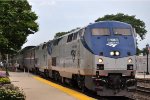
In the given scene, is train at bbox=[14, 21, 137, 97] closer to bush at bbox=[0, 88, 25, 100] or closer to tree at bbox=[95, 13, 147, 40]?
bush at bbox=[0, 88, 25, 100]

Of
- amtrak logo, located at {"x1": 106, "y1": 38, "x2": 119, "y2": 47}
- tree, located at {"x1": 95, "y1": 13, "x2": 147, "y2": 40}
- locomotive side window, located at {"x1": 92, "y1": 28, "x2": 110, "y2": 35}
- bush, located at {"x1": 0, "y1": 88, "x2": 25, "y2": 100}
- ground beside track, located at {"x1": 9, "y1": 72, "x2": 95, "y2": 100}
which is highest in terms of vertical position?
tree, located at {"x1": 95, "y1": 13, "x2": 147, "y2": 40}

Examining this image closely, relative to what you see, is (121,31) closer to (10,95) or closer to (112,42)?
(112,42)

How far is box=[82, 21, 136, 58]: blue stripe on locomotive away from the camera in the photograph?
20.3 meters

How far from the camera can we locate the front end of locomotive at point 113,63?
20.0 m

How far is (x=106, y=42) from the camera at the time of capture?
20.6 meters

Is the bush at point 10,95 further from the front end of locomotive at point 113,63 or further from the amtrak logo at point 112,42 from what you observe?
the amtrak logo at point 112,42

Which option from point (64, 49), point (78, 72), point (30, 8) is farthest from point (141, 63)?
point (78, 72)

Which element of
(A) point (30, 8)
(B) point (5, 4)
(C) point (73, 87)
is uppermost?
(A) point (30, 8)

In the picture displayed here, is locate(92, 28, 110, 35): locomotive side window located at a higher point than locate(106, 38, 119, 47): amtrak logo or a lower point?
higher

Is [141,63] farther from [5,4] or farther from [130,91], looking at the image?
[130,91]

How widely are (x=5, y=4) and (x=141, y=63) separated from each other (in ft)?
123

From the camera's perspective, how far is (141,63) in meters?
62.3

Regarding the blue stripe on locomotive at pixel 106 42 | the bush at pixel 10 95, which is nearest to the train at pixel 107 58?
the blue stripe on locomotive at pixel 106 42

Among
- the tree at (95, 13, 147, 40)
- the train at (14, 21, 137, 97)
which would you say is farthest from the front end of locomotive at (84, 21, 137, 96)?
the tree at (95, 13, 147, 40)
